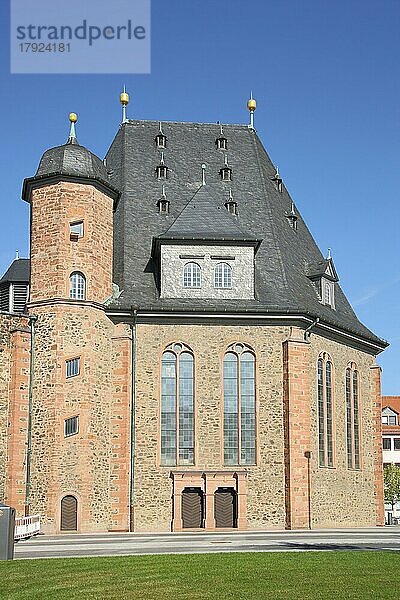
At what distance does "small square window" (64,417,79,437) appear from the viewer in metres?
39.4

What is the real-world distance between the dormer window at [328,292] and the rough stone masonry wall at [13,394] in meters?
15.6

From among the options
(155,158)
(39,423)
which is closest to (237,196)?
(155,158)

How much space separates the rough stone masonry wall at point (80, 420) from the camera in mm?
38844

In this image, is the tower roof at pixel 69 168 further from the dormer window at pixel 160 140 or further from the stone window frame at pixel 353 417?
the stone window frame at pixel 353 417

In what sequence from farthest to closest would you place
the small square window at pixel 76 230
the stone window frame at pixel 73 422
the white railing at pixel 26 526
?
the small square window at pixel 76 230, the stone window frame at pixel 73 422, the white railing at pixel 26 526

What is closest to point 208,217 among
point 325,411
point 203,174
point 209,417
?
point 203,174

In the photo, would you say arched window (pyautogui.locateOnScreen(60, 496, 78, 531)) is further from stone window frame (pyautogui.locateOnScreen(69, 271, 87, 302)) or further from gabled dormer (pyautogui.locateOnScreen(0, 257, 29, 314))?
gabled dormer (pyautogui.locateOnScreen(0, 257, 29, 314))

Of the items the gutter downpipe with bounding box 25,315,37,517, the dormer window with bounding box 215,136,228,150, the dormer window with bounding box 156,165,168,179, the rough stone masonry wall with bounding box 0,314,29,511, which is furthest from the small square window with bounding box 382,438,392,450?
the rough stone masonry wall with bounding box 0,314,29,511

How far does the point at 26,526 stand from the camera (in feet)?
115

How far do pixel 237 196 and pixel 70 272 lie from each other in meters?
11.5

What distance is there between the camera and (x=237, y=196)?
48.8 m

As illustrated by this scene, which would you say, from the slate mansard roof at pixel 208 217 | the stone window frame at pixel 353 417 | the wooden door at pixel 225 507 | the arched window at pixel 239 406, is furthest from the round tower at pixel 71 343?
the stone window frame at pixel 353 417

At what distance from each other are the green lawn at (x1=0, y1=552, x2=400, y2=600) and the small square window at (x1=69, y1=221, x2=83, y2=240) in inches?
787

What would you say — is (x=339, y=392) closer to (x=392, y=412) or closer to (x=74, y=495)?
(x=74, y=495)
